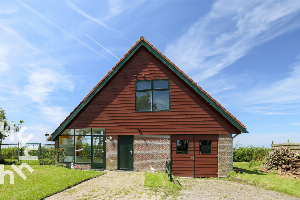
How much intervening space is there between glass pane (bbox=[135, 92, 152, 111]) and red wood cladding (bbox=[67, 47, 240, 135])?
282 millimetres

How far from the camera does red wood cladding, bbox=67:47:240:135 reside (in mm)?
14539

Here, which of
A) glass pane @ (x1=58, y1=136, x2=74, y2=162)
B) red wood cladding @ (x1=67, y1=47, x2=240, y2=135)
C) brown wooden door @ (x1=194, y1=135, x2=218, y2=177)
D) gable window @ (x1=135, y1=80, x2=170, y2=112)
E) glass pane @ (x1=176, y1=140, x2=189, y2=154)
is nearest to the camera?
brown wooden door @ (x1=194, y1=135, x2=218, y2=177)

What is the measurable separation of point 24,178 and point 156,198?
7.90 meters

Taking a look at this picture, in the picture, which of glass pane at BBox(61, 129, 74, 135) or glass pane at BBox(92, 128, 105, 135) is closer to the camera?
glass pane at BBox(92, 128, 105, 135)

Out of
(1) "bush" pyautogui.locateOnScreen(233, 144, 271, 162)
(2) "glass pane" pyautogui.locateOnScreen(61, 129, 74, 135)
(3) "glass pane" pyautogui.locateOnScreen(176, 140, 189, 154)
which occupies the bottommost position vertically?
(1) "bush" pyautogui.locateOnScreen(233, 144, 271, 162)

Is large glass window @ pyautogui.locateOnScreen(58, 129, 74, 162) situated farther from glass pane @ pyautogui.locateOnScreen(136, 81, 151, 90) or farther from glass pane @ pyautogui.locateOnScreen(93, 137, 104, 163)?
glass pane @ pyautogui.locateOnScreen(136, 81, 151, 90)

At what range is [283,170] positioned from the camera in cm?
1477

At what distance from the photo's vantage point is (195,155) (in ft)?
47.8

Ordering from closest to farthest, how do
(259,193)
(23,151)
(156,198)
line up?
(156,198) → (259,193) → (23,151)

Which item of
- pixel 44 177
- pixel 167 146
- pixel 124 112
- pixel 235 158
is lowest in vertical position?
pixel 235 158

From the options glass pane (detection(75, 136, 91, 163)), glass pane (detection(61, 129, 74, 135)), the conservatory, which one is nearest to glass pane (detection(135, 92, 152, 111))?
the conservatory

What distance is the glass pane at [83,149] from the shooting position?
1533 centimetres

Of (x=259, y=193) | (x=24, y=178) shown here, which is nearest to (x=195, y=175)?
(x=259, y=193)

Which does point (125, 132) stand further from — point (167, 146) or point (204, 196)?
point (204, 196)
